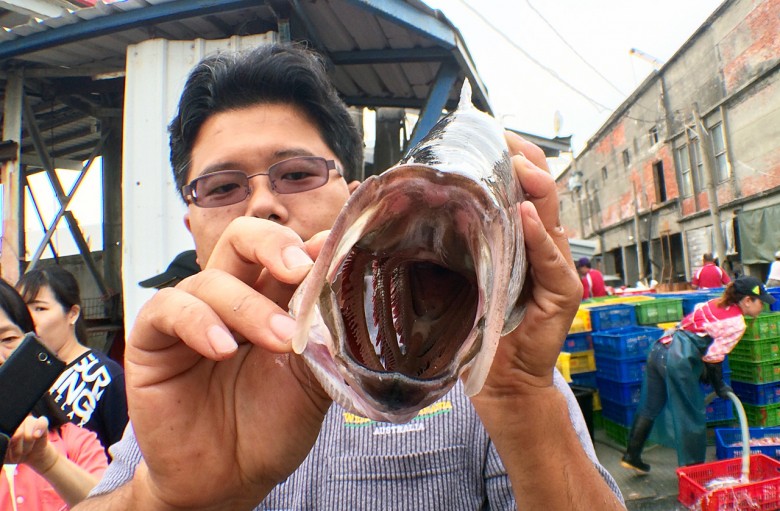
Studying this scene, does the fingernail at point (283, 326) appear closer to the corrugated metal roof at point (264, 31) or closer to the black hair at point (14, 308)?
the black hair at point (14, 308)

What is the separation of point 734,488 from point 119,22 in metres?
6.29

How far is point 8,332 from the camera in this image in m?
2.53

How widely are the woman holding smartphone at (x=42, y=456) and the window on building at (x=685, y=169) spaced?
25878mm

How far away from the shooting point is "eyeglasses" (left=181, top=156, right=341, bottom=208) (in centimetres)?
161

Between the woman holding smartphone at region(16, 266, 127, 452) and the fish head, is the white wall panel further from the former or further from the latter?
the fish head

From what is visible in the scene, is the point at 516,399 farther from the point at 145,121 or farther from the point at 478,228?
the point at 145,121

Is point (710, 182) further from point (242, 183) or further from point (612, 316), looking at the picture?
point (242, 183)

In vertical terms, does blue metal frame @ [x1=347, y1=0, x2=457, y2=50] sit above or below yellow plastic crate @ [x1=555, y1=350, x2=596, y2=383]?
above

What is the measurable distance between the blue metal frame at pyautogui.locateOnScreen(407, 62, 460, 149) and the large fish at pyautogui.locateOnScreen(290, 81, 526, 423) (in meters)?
3.62

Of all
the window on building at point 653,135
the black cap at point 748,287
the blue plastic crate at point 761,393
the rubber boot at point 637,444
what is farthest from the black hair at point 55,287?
the window on building at point 653,135

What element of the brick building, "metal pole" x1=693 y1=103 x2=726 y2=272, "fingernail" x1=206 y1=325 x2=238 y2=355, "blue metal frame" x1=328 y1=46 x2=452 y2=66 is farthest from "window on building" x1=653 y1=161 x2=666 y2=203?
"fingernail" x1=206 y1=325 x2=238 y2=355

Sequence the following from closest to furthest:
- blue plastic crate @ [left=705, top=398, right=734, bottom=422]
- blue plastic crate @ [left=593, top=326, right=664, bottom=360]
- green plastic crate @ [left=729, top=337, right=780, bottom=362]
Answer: green plastic crate @ [left=729, top=337, right=780, bottom=362] < blue plastic crate @ [left=593, top=326, right=664, bottom=360] < blue plastic crate @ [left=705, top=398, right=734, bottom=422]

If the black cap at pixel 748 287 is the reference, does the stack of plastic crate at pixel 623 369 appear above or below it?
below

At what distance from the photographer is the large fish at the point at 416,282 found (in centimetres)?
79
